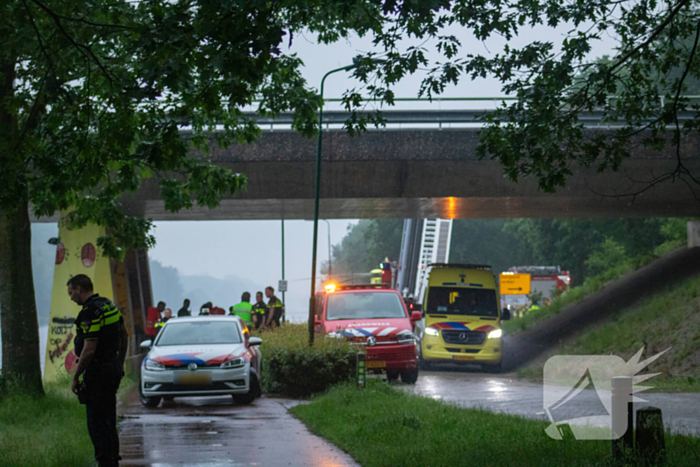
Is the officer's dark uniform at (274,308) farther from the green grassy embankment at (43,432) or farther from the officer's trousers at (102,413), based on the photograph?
the officer's trousers at (102,413)

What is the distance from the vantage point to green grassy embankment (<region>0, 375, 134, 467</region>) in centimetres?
767

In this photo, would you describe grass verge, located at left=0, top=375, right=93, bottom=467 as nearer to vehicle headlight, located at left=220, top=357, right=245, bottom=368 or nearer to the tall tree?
the tall tree

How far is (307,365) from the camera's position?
50.5ft

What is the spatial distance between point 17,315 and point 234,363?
3418 mm

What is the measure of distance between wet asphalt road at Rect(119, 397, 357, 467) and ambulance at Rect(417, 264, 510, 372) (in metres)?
9.67

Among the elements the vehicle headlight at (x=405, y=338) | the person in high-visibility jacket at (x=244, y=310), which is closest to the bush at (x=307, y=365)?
the vehicle headlight at (x=405, y=338)

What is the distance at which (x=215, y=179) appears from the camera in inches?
551

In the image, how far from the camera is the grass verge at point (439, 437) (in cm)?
711

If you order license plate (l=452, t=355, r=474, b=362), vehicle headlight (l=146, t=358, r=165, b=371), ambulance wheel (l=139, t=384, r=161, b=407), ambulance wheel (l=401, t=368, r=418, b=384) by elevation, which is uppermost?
vehicle headlight (l=146, t=358, r=165, b=371)

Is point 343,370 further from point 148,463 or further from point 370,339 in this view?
point 148,463

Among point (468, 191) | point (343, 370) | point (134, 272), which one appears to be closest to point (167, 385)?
point (343, 370)

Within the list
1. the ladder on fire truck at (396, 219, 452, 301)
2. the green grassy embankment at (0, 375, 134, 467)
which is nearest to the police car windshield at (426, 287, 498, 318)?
the ladder on fire truck at (396, 219, 452, 301)

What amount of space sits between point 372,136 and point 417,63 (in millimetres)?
11058

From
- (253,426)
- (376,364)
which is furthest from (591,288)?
(253,426)
